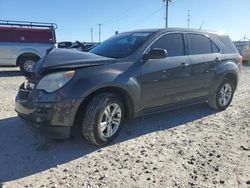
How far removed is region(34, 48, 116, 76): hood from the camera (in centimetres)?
445

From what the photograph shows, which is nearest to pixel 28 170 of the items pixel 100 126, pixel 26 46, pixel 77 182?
pixel 77 182

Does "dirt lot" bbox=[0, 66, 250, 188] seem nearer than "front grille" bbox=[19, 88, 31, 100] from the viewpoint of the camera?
Yes

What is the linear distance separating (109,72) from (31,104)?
3.93 feet

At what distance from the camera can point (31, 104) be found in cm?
446

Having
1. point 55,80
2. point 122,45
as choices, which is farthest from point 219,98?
point 55,80

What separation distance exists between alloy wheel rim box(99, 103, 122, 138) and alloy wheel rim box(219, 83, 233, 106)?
3053mm

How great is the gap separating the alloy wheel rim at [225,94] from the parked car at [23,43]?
876 centimetres

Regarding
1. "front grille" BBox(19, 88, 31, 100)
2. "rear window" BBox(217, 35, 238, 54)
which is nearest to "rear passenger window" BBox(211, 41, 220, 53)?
"rear window" BBox(217, 35, 238, 54)

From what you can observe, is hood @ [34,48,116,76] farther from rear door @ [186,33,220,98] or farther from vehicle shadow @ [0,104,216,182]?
rear door @ [186,33,220,98]

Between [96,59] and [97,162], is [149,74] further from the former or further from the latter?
[97,162]

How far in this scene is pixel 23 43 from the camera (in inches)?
546

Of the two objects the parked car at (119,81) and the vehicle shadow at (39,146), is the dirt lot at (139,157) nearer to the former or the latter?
the vehicle shadow at (39,146)

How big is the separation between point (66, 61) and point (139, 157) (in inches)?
66.8

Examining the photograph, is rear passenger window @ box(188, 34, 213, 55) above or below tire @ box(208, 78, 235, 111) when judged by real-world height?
above
